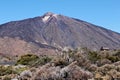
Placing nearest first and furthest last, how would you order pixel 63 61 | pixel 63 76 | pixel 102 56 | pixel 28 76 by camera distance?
pixel 63 76 → pixel 28 76 → pixel 63 61 → pixel 102 56

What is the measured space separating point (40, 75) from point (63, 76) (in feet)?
3.38

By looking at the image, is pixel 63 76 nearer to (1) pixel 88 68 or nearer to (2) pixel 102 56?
(1) pixel 88 68

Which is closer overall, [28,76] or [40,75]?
[40,75]

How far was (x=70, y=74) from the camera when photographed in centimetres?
1691

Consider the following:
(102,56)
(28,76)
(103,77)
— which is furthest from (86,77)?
(102,56)

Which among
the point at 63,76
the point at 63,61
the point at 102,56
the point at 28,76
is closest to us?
the point at 63,76

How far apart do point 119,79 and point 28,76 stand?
14.7 feet

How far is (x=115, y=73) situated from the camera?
1755cm

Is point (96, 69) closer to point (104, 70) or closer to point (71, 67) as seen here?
point (104, 70)

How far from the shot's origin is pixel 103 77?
1709cm

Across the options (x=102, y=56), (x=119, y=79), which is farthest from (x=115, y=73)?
(x=102, y=56)

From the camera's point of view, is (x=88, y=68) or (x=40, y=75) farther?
(x=88, y=68)

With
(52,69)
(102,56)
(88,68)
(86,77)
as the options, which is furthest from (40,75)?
(102,56)

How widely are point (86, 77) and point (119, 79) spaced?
147 cm
